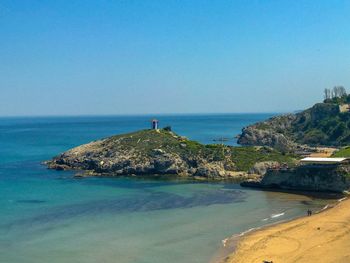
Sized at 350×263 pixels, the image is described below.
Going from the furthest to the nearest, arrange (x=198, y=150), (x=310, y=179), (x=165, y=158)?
(x=198, y=150), (x=165, y=158), (x=310, y=179)

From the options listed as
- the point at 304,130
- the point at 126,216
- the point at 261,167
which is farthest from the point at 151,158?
the point at 304,130

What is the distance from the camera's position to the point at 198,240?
162 ft

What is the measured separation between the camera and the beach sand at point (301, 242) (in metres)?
42.8

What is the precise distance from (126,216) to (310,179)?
107 feet

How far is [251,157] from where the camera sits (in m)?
98.6

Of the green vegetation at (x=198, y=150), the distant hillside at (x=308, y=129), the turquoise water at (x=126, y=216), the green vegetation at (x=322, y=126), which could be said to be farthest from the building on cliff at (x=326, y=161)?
the green vegetation at (x=322, y=126)

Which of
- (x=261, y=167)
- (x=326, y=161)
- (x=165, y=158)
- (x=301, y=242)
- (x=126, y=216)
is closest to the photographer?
(x=301, y=242)

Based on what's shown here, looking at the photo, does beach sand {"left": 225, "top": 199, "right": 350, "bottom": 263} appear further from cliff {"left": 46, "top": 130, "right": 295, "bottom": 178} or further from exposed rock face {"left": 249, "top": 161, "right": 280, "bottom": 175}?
cliff {"left": 46, "top": 130, "right": 295, "bottom": 178}

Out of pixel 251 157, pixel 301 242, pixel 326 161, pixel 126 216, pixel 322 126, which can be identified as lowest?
pixel 301 242

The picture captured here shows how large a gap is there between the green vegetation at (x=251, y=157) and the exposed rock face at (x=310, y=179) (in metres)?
14.2

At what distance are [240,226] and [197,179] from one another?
114 ft

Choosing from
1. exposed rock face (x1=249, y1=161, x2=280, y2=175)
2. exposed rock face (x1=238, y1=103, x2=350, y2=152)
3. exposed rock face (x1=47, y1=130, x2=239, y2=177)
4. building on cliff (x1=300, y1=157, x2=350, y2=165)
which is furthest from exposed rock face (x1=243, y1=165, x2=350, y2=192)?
exposed rock face (x1=238, y1=103, x2=350, y2=152)

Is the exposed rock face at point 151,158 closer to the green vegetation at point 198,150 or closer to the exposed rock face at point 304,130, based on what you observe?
the green vegetation at point 198,150

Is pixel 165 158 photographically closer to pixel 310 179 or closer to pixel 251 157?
pixel 251 157
